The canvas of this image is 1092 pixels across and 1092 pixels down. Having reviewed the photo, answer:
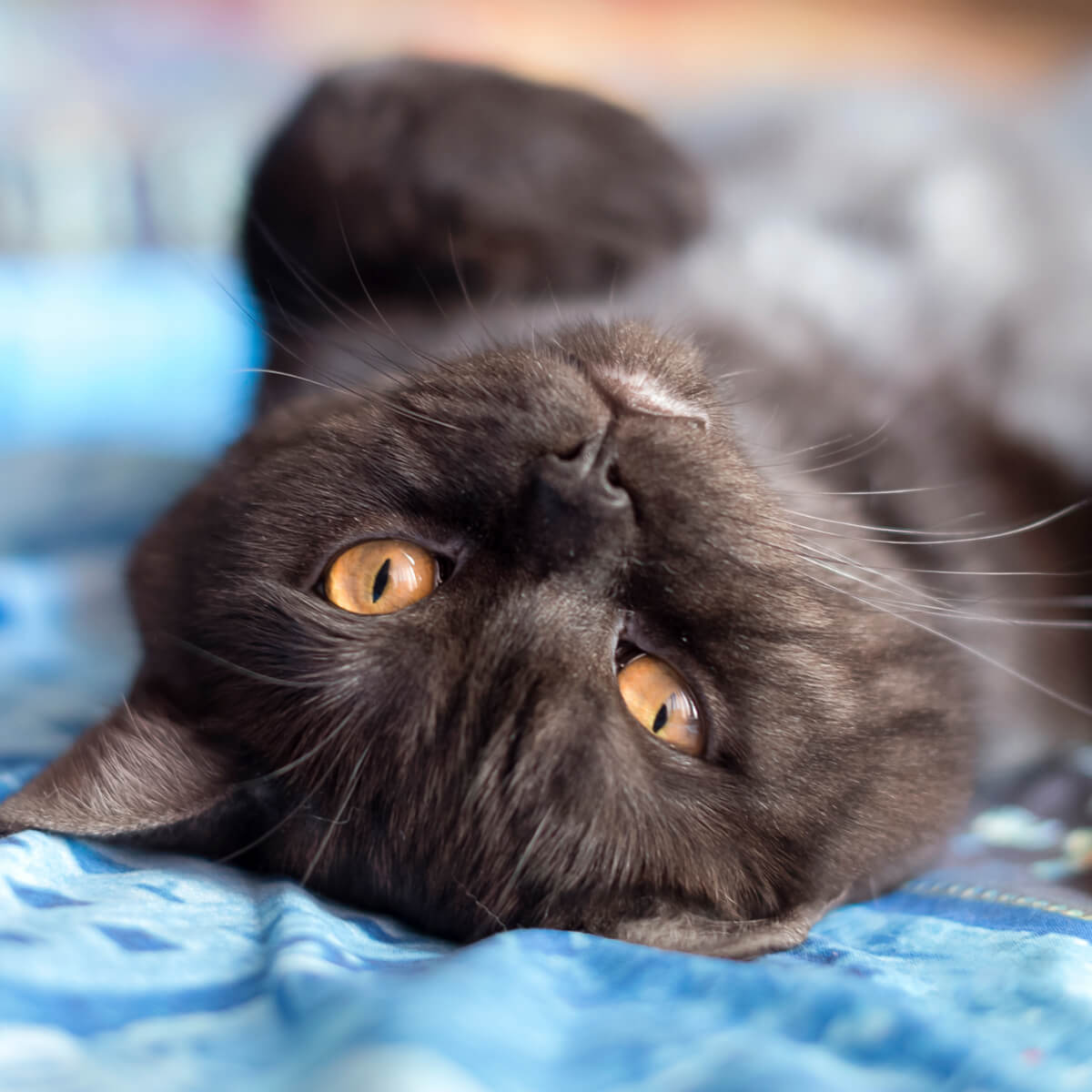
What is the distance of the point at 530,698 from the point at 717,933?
290 millimetres

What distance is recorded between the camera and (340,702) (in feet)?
3.46

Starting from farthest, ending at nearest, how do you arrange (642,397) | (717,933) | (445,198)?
(445,198) → (642,397) → (717,933)

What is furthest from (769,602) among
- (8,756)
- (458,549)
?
(8,756)

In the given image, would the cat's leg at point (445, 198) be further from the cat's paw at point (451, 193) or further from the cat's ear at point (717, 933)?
the cat's ear at point (717, 933)

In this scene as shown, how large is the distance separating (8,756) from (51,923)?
0.58 meters

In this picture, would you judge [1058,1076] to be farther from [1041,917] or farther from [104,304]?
[104,304]

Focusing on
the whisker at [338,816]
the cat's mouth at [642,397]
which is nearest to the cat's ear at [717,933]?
the whisker at [338,816]

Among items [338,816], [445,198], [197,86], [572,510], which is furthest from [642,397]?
[197,86]

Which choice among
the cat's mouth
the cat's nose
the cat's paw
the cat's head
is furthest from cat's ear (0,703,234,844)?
the cat's paw

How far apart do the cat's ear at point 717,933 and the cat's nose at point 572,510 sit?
363mm

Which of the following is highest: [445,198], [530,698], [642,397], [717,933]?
[445,198]

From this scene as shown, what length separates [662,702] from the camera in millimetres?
1067

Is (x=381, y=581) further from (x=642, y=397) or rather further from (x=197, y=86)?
(x=197, y=86)

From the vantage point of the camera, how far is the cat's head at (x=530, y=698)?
1.02 metres
